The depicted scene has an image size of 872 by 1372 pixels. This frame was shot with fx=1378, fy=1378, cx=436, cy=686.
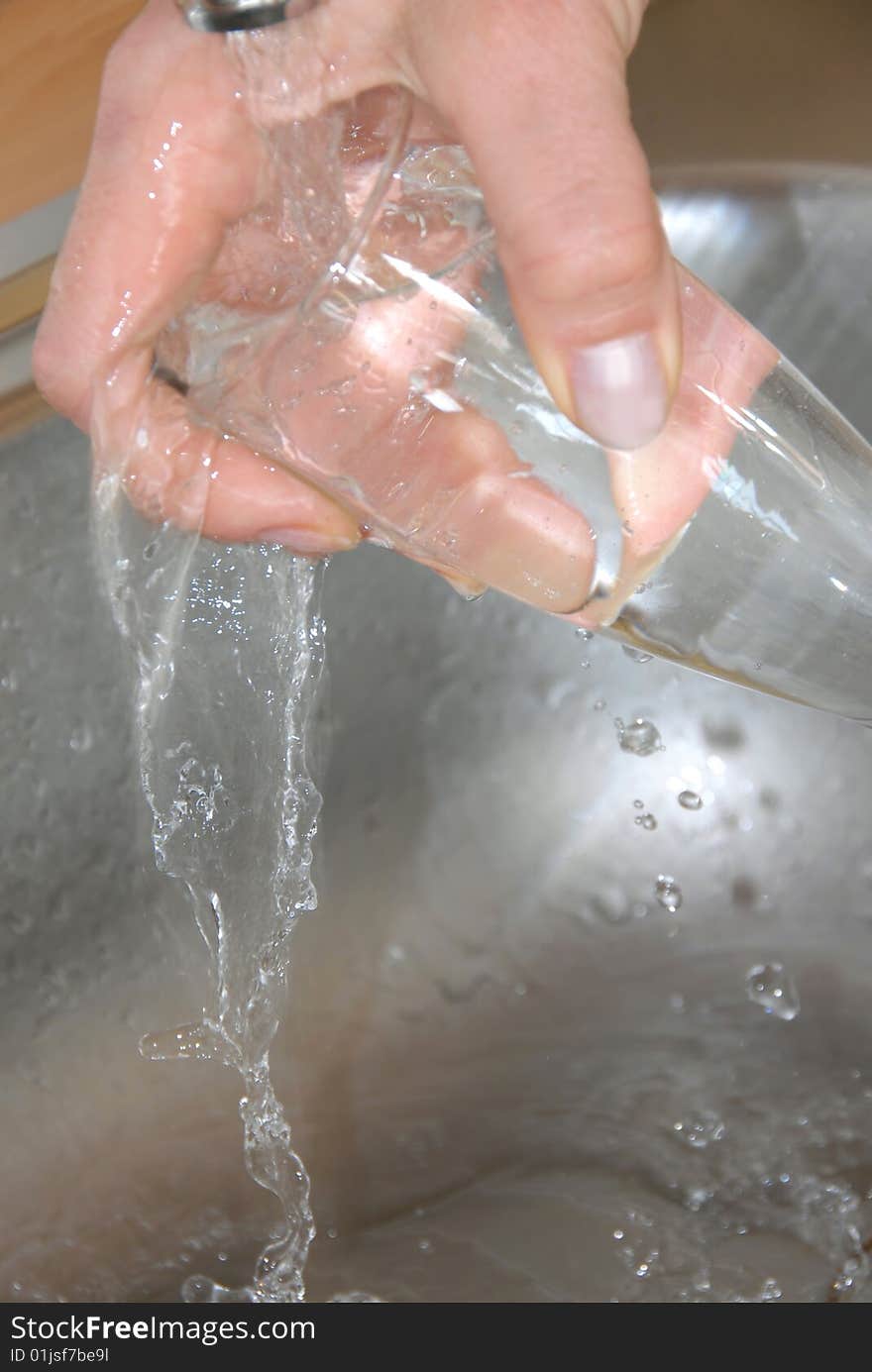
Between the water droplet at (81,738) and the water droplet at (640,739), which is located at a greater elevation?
the water droplet at (81,738)

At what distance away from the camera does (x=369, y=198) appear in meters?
0.29

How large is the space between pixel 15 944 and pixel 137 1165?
0.32 ft

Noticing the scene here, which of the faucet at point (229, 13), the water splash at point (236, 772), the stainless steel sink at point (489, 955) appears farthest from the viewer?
the stainless steel sink at point (489, 955)

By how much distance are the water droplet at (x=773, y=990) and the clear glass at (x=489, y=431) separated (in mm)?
220

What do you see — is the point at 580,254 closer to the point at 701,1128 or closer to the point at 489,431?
the point at 489,431

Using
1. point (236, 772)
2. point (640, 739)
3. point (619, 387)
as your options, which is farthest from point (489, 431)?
point (640, 739)

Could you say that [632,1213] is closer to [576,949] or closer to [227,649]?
[576,949]

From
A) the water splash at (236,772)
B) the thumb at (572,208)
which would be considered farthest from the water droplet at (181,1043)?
the thumb at (572,208)

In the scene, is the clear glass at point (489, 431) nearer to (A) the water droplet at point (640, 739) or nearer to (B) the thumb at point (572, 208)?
(B) the thumb at point (572, 208)

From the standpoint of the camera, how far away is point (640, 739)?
59 cm

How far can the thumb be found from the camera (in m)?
0.28

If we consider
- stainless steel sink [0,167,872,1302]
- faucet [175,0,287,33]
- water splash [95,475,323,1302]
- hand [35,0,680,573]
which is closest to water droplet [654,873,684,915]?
stainless steel sink [0,167,872,1302]

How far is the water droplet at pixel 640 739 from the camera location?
0.59m

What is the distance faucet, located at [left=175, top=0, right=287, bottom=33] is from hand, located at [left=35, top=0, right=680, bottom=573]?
19mm
